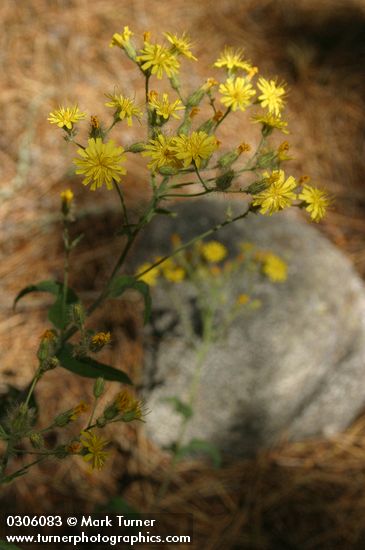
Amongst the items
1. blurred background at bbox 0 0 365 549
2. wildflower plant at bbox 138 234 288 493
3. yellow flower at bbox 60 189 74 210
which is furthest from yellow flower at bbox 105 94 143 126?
blurred background at bbox 0 0 365 549

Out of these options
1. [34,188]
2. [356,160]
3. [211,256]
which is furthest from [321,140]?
[34,188]

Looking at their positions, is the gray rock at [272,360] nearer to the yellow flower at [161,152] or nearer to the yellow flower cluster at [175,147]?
the yellow flower cluster at [175,147]

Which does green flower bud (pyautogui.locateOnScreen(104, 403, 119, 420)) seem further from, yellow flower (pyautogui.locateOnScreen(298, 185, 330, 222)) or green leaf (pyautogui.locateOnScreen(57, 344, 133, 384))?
yellow flower (pyautogui.locateOnScreen(298, 185, 330, 222))

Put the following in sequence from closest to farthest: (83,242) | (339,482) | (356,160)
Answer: (339,482), (83,242), (356,160)

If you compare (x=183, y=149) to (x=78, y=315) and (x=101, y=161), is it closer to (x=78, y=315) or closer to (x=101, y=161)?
(x=101, y=161)

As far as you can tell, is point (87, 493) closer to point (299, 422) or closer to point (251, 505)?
point (251, 505)

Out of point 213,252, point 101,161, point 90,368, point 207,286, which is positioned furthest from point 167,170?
point 207,286
